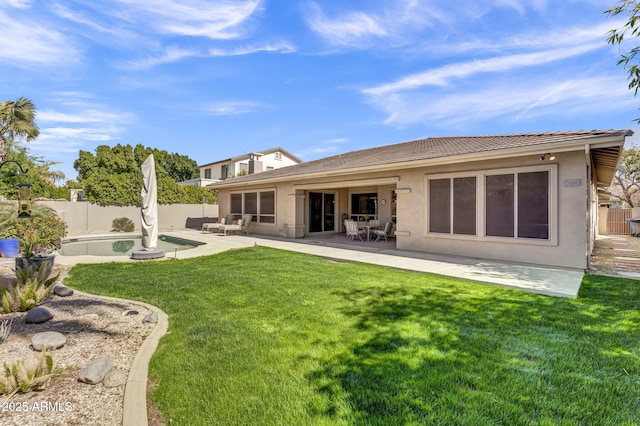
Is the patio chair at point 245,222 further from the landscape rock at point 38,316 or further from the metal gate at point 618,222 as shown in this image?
the metal gate at point 618,222

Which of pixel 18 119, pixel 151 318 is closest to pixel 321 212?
pixel 151 318

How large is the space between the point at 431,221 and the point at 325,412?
902 centimetres

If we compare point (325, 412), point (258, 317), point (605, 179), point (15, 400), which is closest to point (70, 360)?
point (15, 400)

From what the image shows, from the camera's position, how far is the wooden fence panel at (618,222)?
64.7 ft

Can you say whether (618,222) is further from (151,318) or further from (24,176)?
(24,176)

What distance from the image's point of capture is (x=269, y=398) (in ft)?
8.29

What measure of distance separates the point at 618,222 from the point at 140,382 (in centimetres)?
2737

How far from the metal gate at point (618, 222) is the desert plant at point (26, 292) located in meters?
28.1

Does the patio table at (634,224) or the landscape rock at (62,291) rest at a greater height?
the patio table at (634,224)

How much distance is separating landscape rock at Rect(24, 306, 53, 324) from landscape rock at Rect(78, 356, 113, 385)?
1.92 m

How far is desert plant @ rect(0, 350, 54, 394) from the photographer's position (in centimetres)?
262

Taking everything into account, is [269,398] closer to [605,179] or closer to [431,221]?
[431,221]

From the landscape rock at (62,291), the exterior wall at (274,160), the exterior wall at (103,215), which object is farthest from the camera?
the exterior wall at (274,160)

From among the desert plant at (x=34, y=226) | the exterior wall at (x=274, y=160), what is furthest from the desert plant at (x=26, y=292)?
the exterior wall at (x=274, y=160)
